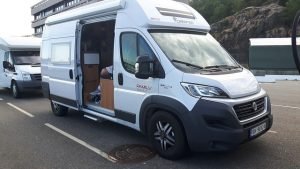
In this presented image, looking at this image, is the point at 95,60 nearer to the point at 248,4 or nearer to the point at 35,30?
the point at 248,4

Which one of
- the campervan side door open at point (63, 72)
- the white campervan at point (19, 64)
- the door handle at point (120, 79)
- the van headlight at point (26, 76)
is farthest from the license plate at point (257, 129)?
the van headlight at point (26, 76)

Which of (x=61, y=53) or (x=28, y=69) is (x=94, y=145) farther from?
(x=28, y=69)

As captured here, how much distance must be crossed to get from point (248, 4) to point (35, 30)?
7464 centimetres

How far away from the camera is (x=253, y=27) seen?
45062 mm

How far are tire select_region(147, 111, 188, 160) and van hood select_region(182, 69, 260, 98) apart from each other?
685mm

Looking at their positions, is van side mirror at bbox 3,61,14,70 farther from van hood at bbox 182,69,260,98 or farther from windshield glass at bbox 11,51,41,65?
van hood at bbox 182,69,260,98

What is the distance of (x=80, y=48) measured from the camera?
8070mm

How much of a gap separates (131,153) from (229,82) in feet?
6.73

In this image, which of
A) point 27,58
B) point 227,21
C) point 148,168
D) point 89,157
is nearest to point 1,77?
point 27,58

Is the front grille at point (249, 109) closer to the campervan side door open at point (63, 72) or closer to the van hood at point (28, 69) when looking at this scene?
the campervan side door open at point (63, 72)

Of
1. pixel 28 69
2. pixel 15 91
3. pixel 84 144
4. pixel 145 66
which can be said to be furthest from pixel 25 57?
pixel 145 66

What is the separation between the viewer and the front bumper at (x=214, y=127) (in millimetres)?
4875

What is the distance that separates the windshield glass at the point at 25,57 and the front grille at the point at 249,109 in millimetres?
10748

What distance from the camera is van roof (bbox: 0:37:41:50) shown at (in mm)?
14094
